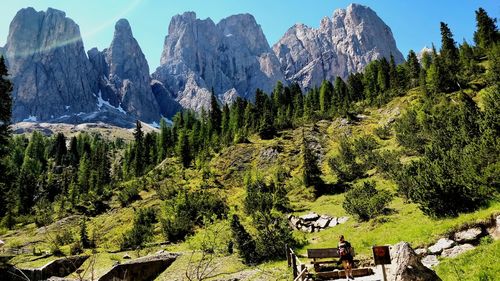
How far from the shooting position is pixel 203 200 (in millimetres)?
56438

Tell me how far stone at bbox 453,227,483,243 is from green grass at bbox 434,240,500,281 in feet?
13.5

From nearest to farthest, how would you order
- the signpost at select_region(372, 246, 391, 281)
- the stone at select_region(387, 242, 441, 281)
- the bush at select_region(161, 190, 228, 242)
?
the signpost at select_region(372, 246, 391, 281), the stone at select_region(387, 242, 441, 281), the bush at select_region(161, 190, 228, 242)

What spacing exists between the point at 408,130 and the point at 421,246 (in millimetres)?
45456

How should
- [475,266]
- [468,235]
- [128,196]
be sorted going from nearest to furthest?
[475,266] → [468,235] → [128,196]

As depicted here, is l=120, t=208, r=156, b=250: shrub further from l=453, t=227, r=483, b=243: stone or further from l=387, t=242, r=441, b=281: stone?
l=387, t=242, r=441, b=281: stone

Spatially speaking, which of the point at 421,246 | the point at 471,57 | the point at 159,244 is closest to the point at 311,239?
the point at 421,246

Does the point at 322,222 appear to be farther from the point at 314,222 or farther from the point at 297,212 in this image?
the point at 297,212

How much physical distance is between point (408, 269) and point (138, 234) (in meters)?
41.0

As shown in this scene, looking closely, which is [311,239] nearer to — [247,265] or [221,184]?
[247,265]

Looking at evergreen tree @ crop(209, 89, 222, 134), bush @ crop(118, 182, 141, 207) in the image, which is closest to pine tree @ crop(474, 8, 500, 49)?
evergreen tree @ crop(209, 89, 222, 134)

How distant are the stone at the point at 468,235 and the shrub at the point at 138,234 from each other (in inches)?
1387

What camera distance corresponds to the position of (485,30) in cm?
9912

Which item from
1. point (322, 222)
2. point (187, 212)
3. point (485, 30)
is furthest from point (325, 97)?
point (322, 222)

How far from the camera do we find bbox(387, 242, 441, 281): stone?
13016mm
